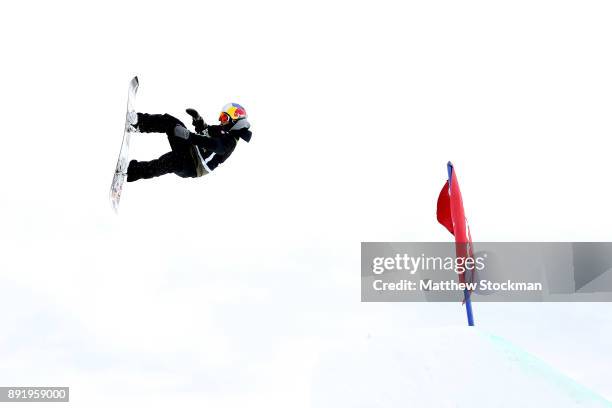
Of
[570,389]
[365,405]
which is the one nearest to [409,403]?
[365,405]

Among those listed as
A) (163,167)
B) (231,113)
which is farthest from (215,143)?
(163,167)

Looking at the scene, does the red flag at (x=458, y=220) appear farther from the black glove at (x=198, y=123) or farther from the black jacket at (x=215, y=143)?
the black glove at (x=198, y=123)

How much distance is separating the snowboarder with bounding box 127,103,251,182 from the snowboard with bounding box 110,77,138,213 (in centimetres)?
6

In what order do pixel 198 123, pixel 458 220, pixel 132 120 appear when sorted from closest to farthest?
1. pixel 132 120
2. pixel 198 123
3. pixel 458 220

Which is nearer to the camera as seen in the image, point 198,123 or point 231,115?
point 231,115

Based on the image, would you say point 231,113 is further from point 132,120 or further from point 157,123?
point 132,120

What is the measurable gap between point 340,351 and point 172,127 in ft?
16.6

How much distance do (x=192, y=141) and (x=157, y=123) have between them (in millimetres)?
714

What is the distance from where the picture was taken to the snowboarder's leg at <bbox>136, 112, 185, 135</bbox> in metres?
13.7

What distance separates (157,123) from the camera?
1374 centimetres

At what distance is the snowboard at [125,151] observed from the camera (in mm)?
13742

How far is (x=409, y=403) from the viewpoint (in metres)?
11.7

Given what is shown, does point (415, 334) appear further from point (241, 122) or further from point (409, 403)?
point (241, 122)

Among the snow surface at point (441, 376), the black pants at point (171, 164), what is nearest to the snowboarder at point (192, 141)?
the black pants at point (171, 164)
